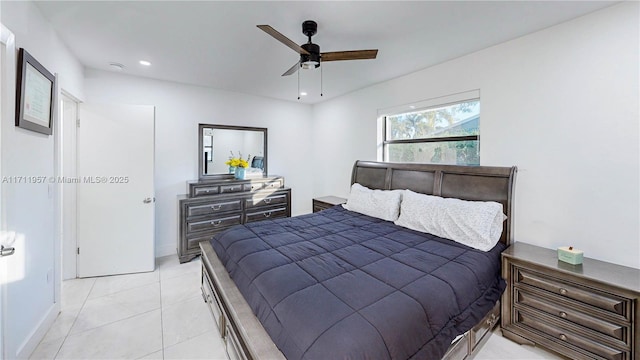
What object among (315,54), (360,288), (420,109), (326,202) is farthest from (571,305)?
(326,202)

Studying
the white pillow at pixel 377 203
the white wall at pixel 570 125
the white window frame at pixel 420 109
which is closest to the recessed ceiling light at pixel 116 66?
the white pillow at pixel 377 203

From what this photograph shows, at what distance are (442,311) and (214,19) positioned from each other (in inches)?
109

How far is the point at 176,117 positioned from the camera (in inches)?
158

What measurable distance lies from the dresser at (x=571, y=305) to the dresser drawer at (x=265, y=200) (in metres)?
3.28

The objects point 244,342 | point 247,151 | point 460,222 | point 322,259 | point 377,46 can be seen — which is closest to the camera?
point 244,342

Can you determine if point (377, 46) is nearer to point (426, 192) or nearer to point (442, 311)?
point (426, 192)

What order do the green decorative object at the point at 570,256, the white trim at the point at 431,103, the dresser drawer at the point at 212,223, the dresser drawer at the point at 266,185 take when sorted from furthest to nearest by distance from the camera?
the dresser drawer at the point at 266,185
the dresser drawer at the point at 212,223
the white trim at the point at 431,103
the green decorative object at the point at 570,256

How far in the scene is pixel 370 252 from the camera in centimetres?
211

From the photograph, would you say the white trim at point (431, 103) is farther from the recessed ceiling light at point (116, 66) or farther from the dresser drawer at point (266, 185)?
the recessed ceiling light at point (116, 66)

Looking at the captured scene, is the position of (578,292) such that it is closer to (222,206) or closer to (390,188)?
(390,188)

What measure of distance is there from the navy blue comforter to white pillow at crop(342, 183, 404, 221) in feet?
1.56

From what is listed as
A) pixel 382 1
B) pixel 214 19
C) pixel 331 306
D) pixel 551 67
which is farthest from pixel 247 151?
pixel 551 67

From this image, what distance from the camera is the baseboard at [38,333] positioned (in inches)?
72.2

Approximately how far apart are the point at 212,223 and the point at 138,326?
170 centimetres
